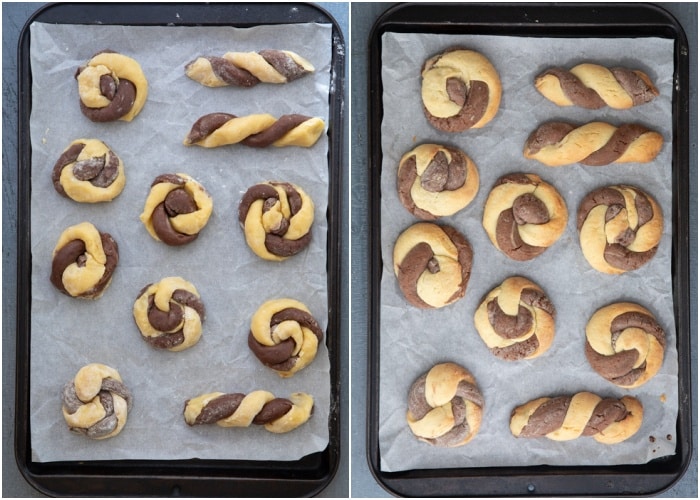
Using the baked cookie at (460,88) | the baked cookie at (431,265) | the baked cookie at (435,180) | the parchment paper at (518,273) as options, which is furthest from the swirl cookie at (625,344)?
the baked cookie at (460,88)

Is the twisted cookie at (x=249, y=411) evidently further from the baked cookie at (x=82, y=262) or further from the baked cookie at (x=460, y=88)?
the baked cookie at (x=460, y=88)

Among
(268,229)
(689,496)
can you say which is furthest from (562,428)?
(268,229)

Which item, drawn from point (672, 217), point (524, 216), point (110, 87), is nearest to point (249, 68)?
point (110, 87)

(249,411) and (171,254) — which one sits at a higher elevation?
(171,254)

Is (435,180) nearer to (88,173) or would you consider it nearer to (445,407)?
(445,407)

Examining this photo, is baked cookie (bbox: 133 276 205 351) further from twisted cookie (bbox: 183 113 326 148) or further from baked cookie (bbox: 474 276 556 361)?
baked cookie (bbox: 474 276 556 361)

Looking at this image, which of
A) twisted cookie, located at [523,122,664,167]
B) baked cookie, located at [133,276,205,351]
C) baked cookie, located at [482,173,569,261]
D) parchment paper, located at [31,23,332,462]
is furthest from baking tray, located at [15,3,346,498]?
twisted cookie, located at [523,122,664,167]

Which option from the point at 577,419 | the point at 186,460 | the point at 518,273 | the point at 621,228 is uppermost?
the point at 621,228

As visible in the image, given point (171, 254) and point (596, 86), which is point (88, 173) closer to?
point (171, 254)
